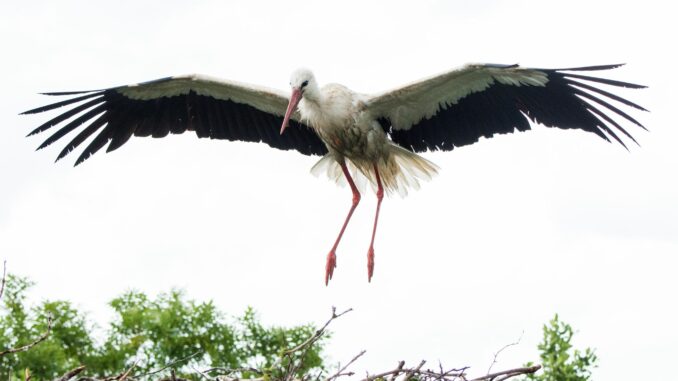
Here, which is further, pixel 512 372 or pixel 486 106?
pixel 486 106

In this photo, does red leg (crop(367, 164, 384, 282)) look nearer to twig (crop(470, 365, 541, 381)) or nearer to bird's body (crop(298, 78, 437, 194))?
bird's body (crop(298, 78, 437, 194))

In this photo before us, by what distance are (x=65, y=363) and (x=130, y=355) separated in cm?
130

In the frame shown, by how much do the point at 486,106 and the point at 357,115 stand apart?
76cm

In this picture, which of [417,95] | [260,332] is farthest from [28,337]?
[417,95]

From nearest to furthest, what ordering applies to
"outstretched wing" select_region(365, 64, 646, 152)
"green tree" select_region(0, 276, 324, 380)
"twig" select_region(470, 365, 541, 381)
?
"twig" select_region(470, 365, 541, 381) < "outstretched wing" select_region(365, 64, 646, 152) < "green tree" select_region(0, 276, 324, 380)

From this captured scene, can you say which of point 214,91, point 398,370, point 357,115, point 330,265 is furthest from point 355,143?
point 398,370

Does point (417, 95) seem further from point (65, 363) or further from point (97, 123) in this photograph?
point (65, 363)

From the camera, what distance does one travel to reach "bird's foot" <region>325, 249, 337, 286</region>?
24.4 feet

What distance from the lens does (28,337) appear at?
15.4 metres

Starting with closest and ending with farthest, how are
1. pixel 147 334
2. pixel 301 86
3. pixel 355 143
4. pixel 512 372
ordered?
pixel 512 372 → pixel 301 86 → pixel 355 143 → pixel 147 334

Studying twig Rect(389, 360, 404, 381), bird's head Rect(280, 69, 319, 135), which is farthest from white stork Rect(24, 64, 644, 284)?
twig Rect(389, 360, 404, 381)

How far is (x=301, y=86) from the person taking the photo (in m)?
7.34

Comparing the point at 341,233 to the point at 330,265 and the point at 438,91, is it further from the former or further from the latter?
the point at 438,91

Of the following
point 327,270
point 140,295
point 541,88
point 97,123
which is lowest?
point 327,270
